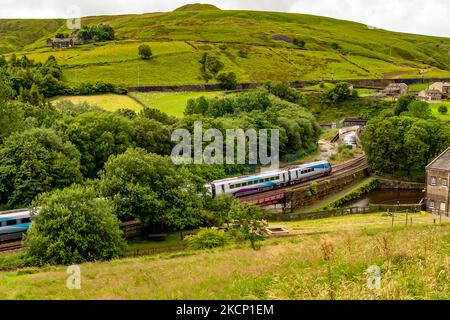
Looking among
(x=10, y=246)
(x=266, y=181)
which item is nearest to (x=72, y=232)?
(x=10, y=246)

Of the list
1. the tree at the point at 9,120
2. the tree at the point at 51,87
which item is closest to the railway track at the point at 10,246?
the tree at the point at 9,120

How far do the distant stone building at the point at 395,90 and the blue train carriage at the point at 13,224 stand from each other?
121959 millimetres

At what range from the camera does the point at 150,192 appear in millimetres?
40312

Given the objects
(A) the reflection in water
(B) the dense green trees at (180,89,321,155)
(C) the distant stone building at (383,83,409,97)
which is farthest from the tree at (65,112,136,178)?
(C) the distant stone building at (383,83,409,97)

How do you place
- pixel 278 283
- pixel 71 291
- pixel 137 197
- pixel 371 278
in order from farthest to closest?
pixel 137 197
pixel 71 291
pixel 278 283
pixel 371 278

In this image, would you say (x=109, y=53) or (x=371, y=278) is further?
(x=109, y=53)

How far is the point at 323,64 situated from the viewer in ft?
565

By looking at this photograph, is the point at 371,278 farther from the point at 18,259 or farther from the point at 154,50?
the point at 154,50

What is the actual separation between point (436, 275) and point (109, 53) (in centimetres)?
14212

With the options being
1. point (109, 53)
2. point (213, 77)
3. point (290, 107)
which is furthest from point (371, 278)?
point (109, 53)

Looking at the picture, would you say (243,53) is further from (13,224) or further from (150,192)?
(13,224)

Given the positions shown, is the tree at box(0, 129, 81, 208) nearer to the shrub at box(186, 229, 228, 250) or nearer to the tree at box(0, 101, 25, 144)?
the tree at box(0, 101, 25, 144)

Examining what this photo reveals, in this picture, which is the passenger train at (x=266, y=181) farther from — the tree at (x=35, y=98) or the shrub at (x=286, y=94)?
the shrub at (x=286, y=94)
